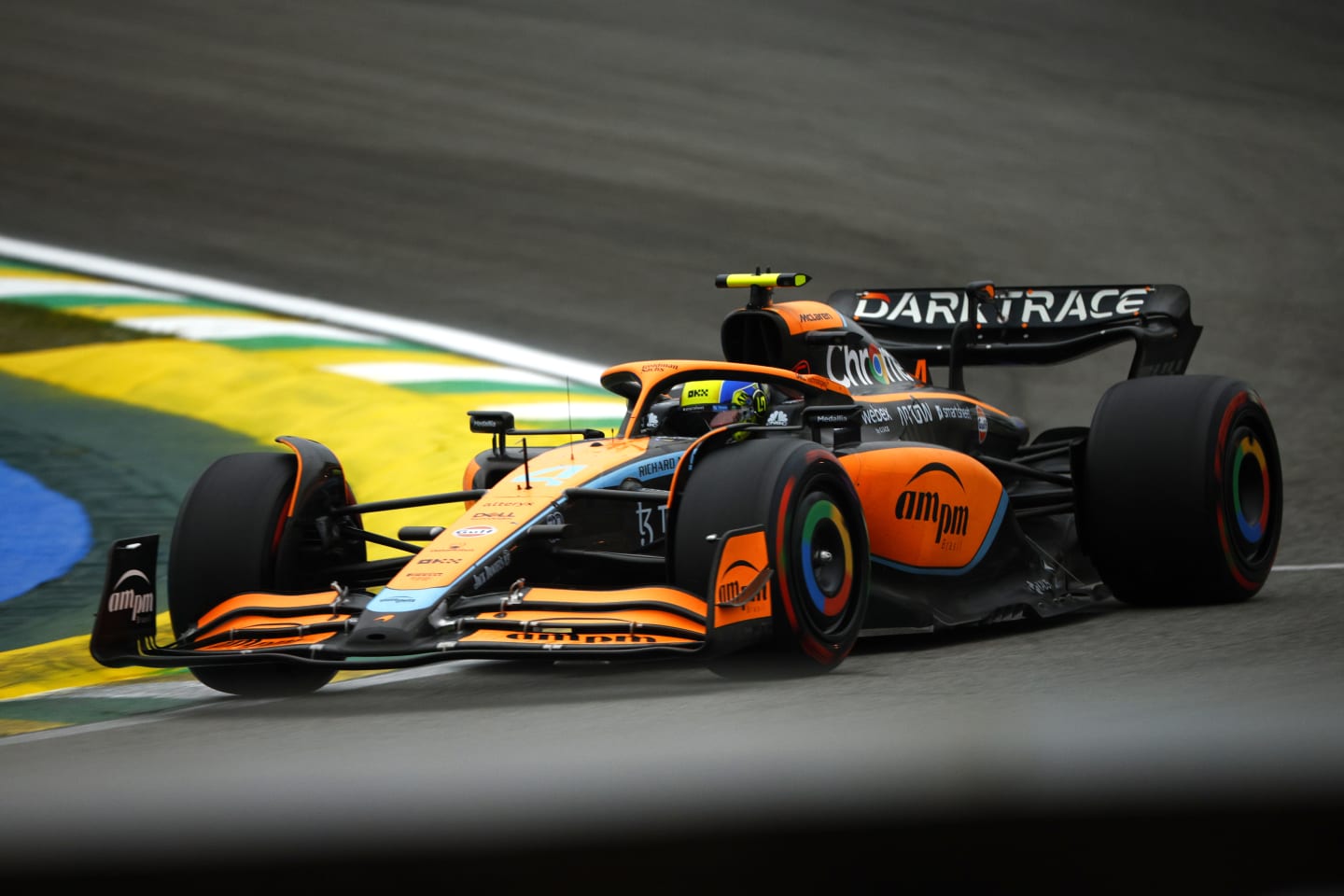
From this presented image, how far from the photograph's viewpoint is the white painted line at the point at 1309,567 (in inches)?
320

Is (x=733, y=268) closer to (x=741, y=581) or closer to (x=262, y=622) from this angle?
(x=262, y=622)

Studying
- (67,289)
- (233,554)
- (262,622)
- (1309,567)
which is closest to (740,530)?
(262,622)

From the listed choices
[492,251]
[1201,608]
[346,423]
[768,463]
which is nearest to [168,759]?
[768,463]

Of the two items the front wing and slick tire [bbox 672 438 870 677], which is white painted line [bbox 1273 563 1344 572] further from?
the front wing

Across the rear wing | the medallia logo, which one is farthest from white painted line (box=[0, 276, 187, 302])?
the medallia logo

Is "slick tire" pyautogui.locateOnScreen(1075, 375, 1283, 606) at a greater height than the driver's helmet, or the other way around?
the driver's helmet

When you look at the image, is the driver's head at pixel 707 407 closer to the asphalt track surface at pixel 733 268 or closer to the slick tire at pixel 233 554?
the asphalt track surface at pixel 733 268

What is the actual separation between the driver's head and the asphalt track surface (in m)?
1.11

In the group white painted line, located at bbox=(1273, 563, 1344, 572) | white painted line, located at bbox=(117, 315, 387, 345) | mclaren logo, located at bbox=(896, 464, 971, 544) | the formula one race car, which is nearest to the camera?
the formula one race car

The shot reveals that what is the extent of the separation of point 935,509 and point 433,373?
5.29 meters

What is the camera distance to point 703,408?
7027mm

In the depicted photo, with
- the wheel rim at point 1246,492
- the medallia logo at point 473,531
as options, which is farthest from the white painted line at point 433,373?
the medallia logo at point 473,531

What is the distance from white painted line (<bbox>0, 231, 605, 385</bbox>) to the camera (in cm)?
1226

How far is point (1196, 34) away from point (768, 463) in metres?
19.4
